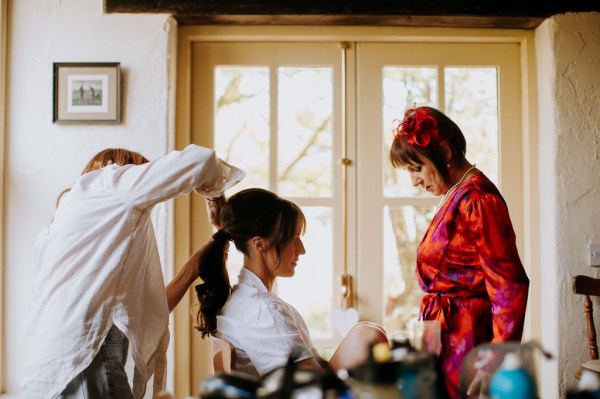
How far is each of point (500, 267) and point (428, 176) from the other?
13.8 inches

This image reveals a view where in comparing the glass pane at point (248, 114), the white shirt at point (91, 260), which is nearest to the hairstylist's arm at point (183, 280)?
the white shirt at point (91, 260)

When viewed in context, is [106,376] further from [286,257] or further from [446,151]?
[446,151]

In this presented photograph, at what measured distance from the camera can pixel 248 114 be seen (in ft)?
9.05

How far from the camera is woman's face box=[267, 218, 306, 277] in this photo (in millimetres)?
1807

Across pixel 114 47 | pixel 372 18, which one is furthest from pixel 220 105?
pixel 372 18

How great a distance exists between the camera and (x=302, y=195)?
2754mm

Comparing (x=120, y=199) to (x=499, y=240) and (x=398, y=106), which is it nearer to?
(x=499, y=240)

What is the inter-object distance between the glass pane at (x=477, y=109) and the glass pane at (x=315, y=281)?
27.0 inches

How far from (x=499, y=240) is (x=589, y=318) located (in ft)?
3.59

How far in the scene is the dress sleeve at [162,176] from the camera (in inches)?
59.4

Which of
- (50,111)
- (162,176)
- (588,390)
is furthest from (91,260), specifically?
(50,111)

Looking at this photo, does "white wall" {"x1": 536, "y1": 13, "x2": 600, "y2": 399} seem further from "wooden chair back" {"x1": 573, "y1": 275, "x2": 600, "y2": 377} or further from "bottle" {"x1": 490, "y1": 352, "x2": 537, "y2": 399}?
"bottle" {"x1": 490, "y1": 352, "x2": 537, "y2": 399}

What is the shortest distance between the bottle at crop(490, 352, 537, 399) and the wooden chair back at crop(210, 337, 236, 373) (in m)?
0.66

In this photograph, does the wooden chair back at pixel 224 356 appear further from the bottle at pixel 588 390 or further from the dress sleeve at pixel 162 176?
the bottle at pixel 588 390
